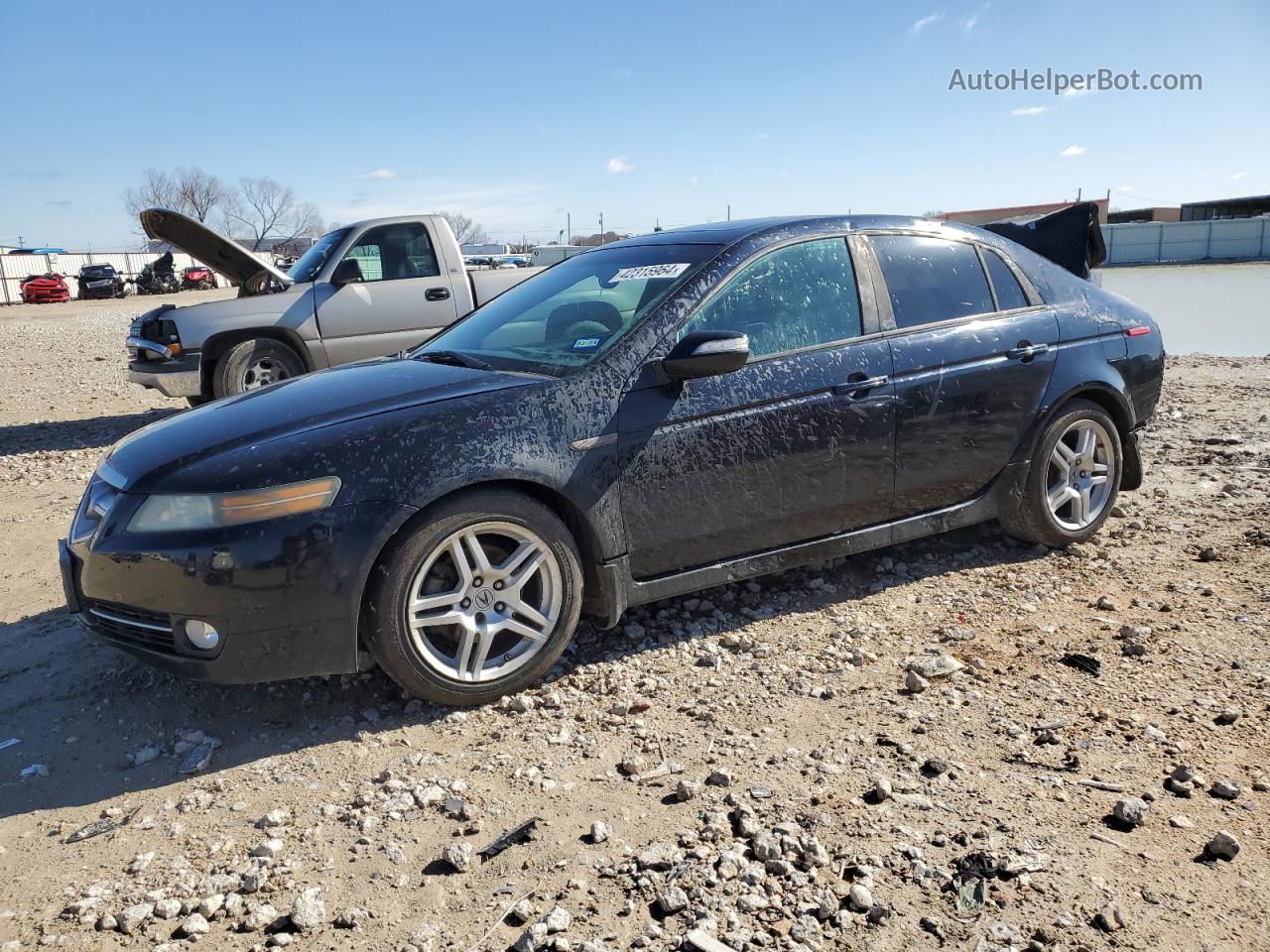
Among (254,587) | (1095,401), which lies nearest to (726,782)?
(254,587)

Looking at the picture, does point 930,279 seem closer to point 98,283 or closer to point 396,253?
point 396,253

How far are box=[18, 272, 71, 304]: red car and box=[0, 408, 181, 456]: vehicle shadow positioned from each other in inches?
1386

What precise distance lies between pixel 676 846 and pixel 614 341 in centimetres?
190

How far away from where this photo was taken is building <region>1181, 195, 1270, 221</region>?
52.5m

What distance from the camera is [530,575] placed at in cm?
346

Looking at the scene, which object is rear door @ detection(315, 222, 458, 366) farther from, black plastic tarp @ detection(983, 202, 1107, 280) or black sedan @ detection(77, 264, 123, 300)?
black sedan @ detection(77, 264, 123, 300)

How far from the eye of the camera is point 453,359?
412cm

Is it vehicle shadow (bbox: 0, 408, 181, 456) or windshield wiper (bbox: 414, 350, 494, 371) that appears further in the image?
vehicle shadow (bbox: 0, 408, 181, 456)

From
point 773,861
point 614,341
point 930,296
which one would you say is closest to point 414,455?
point 614,341

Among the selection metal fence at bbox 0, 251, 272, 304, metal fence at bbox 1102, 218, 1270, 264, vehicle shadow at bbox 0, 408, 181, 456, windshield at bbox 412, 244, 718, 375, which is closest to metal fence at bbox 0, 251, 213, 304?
metal fence at bbox 0, 251, 272, 304

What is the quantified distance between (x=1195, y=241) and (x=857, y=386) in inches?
1705

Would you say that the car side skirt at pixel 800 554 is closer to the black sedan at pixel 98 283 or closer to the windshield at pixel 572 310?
the windshield at pixel 572 310

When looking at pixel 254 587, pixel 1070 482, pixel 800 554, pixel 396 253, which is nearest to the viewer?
pixel 254 587

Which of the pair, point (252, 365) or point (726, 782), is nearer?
point (726, 782)
